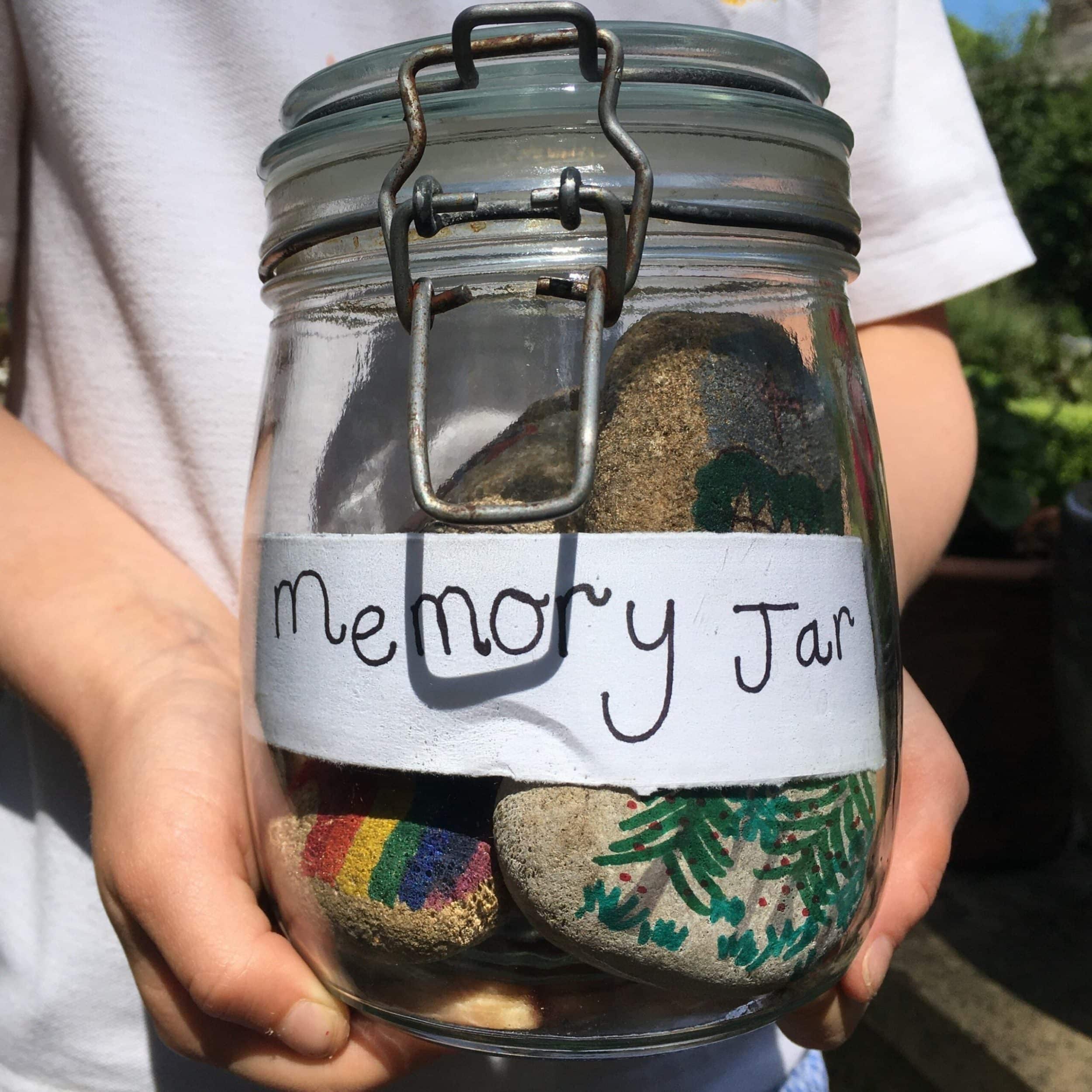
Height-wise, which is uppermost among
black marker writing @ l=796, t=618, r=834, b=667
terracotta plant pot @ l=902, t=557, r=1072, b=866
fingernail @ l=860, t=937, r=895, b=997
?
black marker writing @ l=796, t=618, r=834, b=667

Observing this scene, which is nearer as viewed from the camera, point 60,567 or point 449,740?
point 449,740

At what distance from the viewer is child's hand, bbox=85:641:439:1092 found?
472mm

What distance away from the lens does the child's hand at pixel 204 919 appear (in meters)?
0.47

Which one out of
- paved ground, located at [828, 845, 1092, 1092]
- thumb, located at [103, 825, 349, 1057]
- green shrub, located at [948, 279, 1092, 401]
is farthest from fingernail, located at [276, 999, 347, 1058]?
green shrub, located at [948, 279, 1092, 401]

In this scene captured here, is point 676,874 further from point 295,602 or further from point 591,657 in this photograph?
point 295,602

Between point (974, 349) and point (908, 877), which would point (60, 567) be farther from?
point (974, 349)

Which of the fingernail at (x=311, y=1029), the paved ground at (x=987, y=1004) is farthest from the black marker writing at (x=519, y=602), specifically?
the paved ground at (x=987, y=1004)

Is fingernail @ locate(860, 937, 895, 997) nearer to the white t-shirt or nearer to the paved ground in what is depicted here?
the white t-shirt

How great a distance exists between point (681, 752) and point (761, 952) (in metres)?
0.09

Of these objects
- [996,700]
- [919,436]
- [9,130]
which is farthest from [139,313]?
[996,700]

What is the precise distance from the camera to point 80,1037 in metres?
0.66

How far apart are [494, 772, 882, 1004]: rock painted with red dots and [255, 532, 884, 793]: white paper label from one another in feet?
0.04

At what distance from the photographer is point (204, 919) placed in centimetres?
48

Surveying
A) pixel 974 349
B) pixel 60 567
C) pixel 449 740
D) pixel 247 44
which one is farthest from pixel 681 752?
pixel 974 349
